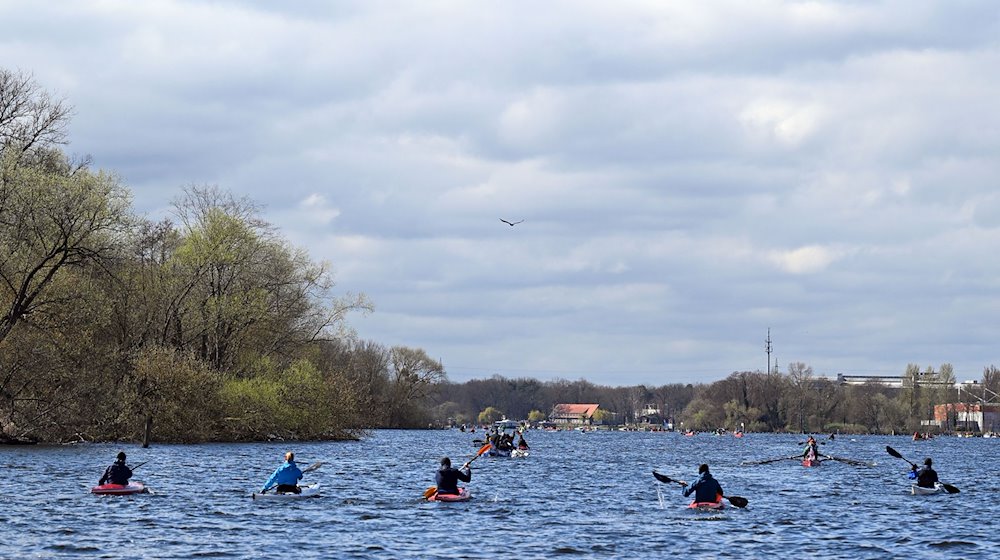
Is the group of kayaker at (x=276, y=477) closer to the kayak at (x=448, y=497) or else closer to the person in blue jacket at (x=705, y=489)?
the kayak at (x=448, y=497)

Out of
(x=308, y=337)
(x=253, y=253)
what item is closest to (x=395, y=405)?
(x=308, y=337)

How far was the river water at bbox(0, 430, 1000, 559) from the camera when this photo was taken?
94.4 feet

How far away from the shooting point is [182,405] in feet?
228

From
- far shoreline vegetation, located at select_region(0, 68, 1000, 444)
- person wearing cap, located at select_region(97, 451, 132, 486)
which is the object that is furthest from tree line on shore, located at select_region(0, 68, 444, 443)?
person wearing cap, located at select_region(97, 451, 132, 486)

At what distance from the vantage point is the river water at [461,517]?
2877 cm

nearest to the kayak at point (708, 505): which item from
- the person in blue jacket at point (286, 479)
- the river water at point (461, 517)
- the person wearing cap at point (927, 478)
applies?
the river water at point (461, 517)

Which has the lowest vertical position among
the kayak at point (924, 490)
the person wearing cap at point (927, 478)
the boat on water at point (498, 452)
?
the kayak at point (924, 490)

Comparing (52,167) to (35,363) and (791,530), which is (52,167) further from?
(791,530)

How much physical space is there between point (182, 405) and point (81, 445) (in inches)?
269

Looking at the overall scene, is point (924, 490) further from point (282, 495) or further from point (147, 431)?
point (147, 431)

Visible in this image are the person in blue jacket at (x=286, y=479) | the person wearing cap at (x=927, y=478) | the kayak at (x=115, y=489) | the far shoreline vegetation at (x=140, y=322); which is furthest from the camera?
the far shoreline vegetation at (x=140, y=322)

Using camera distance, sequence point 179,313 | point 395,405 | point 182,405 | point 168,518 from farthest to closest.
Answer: point 395,405 → point 179,313 → point 182,405 → point 168,518

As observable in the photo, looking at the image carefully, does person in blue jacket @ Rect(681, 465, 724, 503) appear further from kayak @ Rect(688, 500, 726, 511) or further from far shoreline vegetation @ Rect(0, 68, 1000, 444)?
far shoreline vegetation @ Rect(0, 68, 1000, 444)

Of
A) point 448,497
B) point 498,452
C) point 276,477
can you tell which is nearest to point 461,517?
point 448,497
